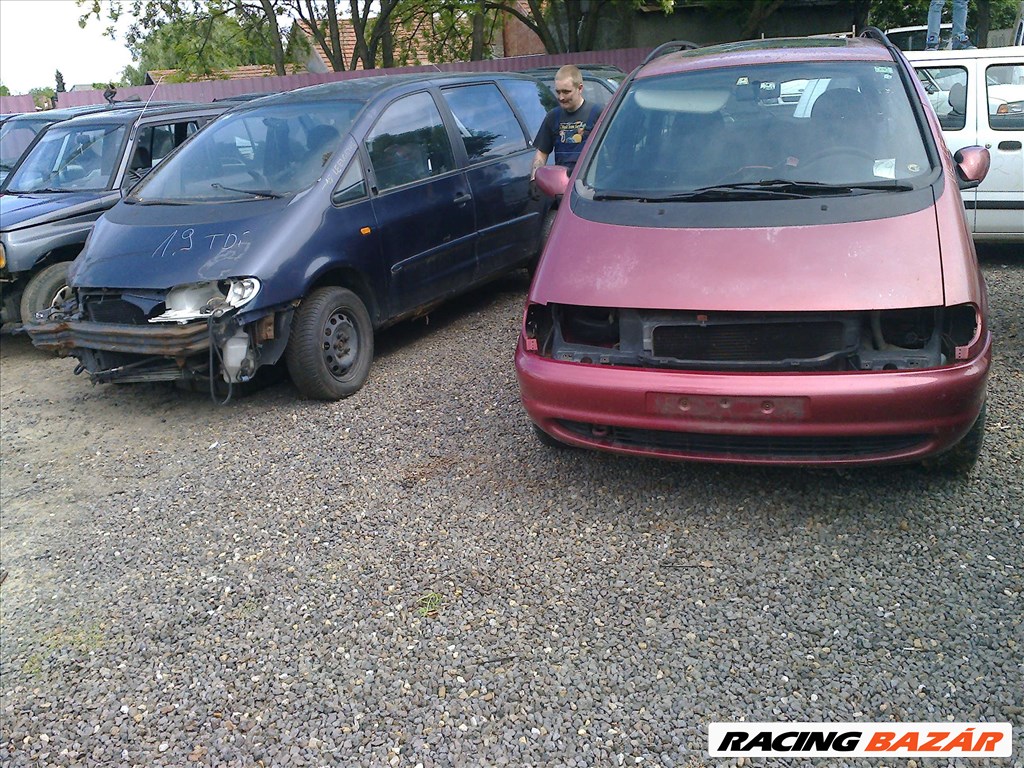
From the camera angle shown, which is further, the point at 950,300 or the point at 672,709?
the point at 950,300

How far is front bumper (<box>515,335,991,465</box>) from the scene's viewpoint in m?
3.49

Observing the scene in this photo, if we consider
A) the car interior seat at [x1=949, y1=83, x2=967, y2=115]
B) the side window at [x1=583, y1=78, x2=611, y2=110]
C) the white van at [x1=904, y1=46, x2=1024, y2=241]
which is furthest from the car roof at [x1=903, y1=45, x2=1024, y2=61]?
the side window at [x1=583, y1=78, x2=611, y2=110]

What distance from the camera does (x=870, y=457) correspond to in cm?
363

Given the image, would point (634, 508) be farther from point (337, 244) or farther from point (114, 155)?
point (114, 155)

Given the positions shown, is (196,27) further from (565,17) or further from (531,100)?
(531,100)

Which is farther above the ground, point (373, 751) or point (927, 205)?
point (927, 205)

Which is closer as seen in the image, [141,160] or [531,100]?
[531,100]

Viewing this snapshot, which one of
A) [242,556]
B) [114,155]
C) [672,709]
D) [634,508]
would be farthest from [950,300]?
[114,155]

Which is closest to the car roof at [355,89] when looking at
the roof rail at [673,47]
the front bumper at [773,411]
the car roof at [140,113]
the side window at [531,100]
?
A: the side window at [531,100]

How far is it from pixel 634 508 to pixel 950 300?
155 cm

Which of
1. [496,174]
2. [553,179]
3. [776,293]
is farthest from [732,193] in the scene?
[496,174]

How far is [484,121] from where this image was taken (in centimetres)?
723

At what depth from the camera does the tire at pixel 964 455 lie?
12.5 feet

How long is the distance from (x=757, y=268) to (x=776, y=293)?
6.5 inches
